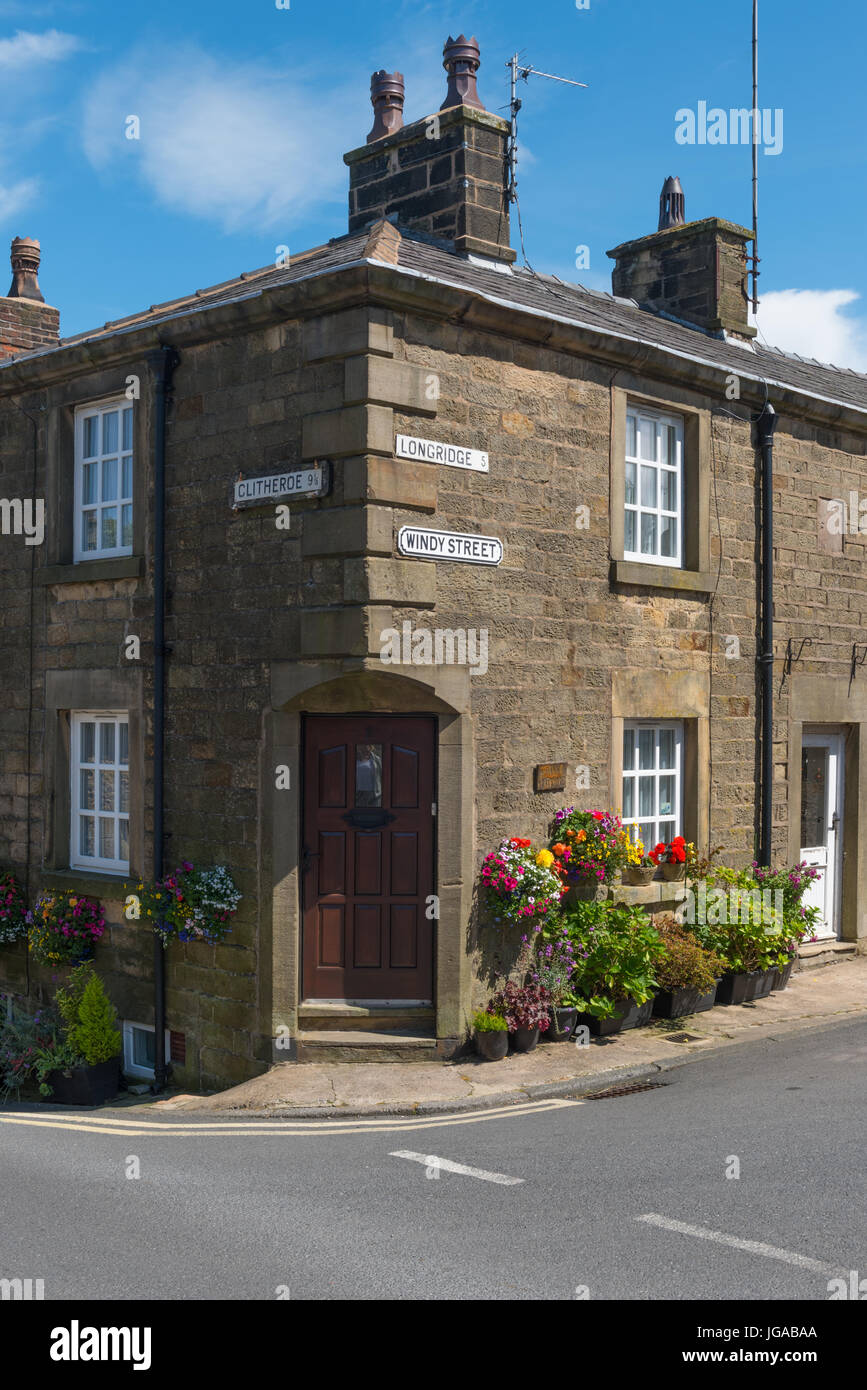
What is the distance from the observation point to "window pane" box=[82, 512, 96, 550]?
465 inches

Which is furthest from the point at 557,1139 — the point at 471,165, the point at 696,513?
the point at 471,165

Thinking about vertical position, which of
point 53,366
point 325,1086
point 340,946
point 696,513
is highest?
point 53,366

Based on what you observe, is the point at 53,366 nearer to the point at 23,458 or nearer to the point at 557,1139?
the point at 23,458

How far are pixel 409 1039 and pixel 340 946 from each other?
2.87 feet

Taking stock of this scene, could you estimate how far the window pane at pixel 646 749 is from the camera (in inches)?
453

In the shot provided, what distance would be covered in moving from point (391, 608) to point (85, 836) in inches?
174

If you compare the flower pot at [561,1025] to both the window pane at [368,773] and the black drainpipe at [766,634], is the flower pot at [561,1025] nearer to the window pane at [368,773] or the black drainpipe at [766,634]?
the window pane at [368,773]

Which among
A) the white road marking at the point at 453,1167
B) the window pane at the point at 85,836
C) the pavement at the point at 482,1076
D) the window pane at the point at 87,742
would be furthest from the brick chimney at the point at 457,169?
the white road marking at the point at 453,1167

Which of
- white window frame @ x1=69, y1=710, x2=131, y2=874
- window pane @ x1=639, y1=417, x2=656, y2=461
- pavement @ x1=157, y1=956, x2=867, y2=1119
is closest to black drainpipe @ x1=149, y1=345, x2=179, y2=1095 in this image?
white window frame @ x1=69, y1=710, x2=131, y2=874

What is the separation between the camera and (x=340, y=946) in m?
9.62

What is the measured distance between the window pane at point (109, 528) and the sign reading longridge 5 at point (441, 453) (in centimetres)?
351

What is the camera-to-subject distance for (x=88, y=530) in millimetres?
11883

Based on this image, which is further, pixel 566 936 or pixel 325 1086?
pixel 566 936
